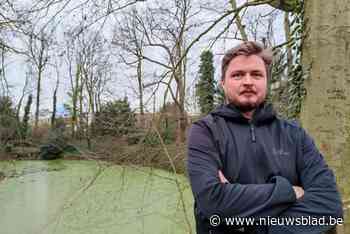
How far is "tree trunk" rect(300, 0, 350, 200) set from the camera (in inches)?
63.2

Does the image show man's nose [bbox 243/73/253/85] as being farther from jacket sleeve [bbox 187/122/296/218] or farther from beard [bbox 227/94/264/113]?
jacket sleeve [bbox 187/122/296/218]

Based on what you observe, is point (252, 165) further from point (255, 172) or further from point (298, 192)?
point (298, 192)

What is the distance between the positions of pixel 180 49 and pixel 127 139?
794mm

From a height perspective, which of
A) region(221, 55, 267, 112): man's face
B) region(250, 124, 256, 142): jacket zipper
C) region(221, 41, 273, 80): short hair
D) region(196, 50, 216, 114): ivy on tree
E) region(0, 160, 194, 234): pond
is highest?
region(196, 50, 216, 114): ivy on tree

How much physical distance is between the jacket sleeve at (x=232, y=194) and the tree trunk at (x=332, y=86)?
0.74 m

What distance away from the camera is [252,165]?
102 centimetres

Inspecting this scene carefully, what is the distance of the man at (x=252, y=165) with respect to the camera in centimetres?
97

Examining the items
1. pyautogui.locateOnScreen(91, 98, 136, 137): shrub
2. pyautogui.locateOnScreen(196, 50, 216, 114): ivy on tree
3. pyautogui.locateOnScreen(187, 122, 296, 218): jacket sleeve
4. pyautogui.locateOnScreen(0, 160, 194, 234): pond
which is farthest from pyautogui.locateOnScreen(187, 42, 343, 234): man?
pyautogui.locateOnScreen(0, 160, 194, 234): pond

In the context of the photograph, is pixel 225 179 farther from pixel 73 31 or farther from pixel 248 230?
pixel 73 31

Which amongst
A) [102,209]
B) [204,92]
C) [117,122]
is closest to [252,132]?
[117,122]

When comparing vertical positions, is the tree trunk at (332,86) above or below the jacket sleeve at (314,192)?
above

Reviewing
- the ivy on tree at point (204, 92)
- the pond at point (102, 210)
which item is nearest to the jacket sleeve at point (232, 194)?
the ivy on tree at point (204, 92)

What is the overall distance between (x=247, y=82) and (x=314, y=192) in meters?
0.35

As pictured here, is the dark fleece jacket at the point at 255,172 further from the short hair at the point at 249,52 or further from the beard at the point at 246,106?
the short hair at the point at 249,52
